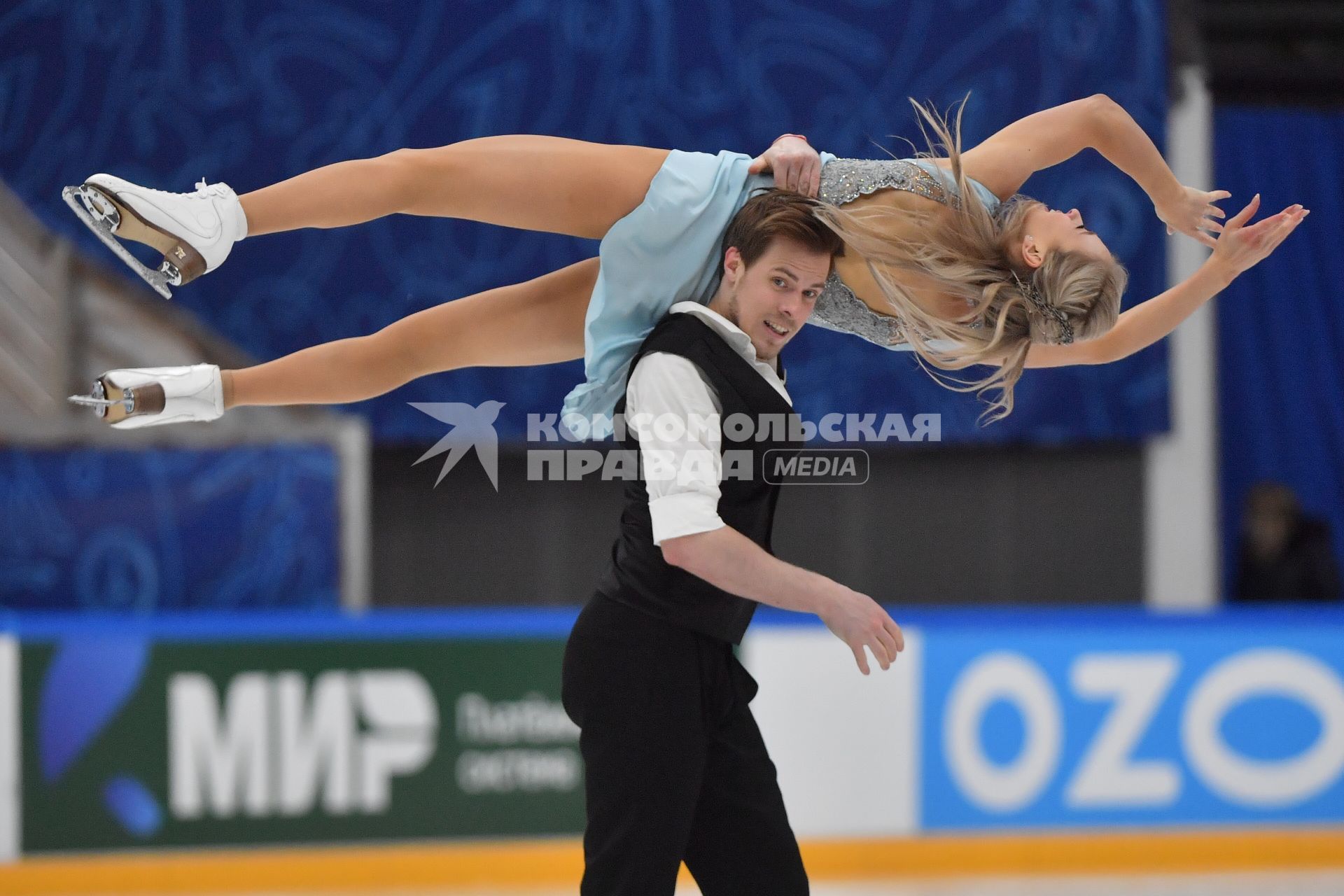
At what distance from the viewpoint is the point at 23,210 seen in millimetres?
4871

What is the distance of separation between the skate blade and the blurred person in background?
16.4 ft

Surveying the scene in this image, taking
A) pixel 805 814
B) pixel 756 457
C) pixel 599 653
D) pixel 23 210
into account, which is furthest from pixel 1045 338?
pixel 23 210

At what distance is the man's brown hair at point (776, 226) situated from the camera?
1.90m

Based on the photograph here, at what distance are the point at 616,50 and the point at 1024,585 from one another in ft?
10.2

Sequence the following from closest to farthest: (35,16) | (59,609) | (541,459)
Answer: (35,16)
(59,609)
(541,459)

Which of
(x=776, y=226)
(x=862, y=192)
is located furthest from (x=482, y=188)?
(x=862, y=192)

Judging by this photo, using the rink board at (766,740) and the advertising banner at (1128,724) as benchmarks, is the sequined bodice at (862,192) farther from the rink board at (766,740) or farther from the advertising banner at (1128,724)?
the advertising banner at (1128,724)

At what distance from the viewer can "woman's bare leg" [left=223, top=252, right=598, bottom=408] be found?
7.24ft

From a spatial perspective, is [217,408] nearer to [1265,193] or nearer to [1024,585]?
[1024,585]

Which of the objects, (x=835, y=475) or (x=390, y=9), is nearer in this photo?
(x=390, y=9)

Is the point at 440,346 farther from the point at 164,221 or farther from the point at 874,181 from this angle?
the point at 874,181

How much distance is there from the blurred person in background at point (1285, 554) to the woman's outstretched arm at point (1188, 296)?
3.80 meters

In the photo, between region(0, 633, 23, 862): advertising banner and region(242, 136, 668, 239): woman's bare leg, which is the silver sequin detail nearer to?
region(242, 136, 668, 239): woman's bare leg

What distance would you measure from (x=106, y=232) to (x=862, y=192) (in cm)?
106
